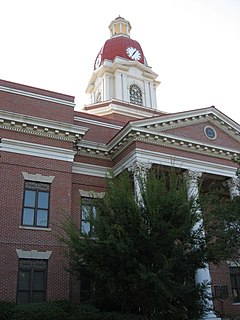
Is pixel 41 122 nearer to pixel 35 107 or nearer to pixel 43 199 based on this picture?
pixel 35 107

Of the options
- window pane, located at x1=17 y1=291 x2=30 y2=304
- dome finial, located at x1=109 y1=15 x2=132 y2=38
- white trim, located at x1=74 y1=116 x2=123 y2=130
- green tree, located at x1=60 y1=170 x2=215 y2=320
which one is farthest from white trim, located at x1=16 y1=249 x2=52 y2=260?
dome finial, located at x1=109 y1=15 x2=132 y2=38

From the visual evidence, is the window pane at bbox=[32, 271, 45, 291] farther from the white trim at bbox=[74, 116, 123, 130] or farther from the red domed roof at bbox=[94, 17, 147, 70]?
the red domed roof at bbox=[94, 17, 147, 70]

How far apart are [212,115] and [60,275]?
1314 cm

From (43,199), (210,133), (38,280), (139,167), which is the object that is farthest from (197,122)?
(38,280)

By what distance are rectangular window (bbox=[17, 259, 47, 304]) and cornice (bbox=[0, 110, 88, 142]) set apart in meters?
6.34

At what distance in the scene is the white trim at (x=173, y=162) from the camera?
20.8m

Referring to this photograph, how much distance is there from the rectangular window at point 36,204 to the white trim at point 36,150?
1513 mm

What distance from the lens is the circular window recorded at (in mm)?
23642

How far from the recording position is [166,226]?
13945 millimetres

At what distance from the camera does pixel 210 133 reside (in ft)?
78.1

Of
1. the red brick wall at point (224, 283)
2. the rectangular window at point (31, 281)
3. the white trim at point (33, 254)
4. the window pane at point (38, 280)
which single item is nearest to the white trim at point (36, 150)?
the white trim at point (33, 254)

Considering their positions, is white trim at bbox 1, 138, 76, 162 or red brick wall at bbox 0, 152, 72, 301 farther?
white trim at bbox 1, 138, 76, 162

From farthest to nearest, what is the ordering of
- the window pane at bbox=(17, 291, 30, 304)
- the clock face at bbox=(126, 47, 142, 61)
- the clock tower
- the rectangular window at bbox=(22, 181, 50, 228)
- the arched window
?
the clock face at bbox=(126, 47, 142, 61)
the arched window
the clock tower
the rectangular window at bbox=(22, 181, 50, 228)
the window pane at bbox=(17, 291, 30, 304)

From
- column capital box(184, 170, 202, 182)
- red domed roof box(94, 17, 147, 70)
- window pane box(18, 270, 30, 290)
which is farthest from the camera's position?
red domed roof box(94, 17, 147, 70)
